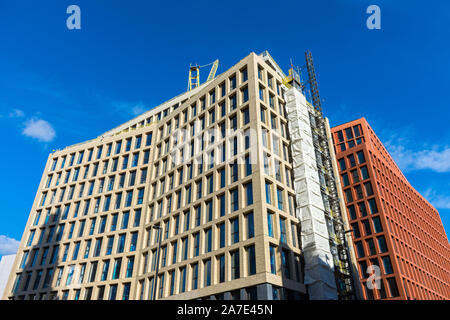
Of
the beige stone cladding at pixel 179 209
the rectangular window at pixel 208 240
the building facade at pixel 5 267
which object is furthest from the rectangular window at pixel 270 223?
the building facade at pixel 5 267

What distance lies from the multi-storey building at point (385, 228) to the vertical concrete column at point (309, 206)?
26.5m

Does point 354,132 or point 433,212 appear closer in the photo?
point 354,132

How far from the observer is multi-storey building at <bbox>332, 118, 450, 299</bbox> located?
Result: 59.2m

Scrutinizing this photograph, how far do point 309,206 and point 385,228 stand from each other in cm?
3072

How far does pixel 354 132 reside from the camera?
84.0 meters

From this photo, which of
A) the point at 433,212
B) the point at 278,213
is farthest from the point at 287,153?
the point at 433,212

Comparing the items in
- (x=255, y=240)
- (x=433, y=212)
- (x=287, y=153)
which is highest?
(x=433, y=212)

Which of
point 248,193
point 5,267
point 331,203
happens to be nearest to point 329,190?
point 331,203

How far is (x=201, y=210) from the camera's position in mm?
42500

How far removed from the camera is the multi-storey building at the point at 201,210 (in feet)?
116

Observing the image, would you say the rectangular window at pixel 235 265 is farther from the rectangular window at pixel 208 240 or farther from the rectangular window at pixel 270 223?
the rectangular window at pixel 270 223

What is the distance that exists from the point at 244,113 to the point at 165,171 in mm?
16604

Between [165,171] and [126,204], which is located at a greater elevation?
[165,171]
